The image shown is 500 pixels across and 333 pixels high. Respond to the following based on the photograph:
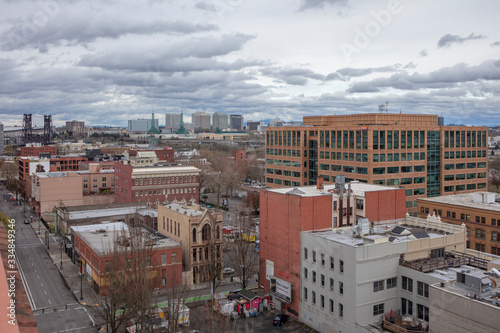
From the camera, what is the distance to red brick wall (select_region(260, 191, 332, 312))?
40562mm

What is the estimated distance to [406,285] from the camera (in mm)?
34125

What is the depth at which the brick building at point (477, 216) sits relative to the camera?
153 ft

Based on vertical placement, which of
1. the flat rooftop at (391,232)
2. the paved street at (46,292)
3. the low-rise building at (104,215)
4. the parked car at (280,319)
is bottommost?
the paved street at (46,292)

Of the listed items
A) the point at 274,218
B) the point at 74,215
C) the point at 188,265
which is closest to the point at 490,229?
the point at 274,218

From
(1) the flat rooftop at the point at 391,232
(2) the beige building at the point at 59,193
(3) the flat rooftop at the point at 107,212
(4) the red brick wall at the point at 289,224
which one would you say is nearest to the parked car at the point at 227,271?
(4) the red brick wall at the point at 289,224

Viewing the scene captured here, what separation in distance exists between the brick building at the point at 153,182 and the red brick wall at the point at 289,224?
41.5 metres

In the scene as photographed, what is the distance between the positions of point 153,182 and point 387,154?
4548 centimetres

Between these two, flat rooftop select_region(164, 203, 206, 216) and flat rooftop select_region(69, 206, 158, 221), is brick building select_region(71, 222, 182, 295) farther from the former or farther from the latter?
flat rooftop select_region(69, 206, 158, 221)

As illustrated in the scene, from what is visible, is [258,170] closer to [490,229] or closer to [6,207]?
[6,207]

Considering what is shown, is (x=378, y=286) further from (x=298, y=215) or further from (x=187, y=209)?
(x=187, y=209)

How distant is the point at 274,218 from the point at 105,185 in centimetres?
7155

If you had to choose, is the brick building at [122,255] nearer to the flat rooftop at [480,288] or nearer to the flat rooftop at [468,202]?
the flat rooftop at [480,288]

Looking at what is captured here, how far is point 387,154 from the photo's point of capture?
6750cm

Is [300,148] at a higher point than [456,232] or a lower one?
higher
